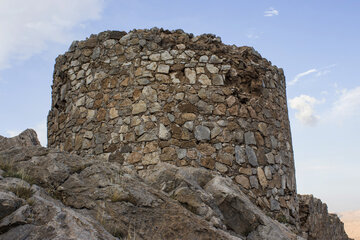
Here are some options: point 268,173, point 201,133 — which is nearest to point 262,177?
point 268,173

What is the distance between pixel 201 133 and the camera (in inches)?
285

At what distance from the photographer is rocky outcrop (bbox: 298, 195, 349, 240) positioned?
9844mm

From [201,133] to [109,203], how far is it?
3612 mm

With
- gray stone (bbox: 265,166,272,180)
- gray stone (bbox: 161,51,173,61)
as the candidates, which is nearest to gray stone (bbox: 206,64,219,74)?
gray stone (bbox: 161,51,173,61)

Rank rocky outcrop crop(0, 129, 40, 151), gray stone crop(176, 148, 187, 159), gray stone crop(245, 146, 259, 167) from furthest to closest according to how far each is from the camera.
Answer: rocky outcrop crop(0, 129, 40, 151) < gray stone crop(245, 146, 259, 167) < gray stone crop(176, 148, 187, 159)

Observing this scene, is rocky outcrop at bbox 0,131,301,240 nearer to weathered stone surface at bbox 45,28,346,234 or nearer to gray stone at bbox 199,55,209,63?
weathered stone surface at bbox 45,28,346,234

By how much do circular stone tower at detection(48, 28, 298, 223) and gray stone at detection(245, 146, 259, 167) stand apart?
0.06 feet

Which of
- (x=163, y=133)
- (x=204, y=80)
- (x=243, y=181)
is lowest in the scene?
(x=243, y=181)

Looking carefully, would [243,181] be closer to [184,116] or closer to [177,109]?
[184,116]

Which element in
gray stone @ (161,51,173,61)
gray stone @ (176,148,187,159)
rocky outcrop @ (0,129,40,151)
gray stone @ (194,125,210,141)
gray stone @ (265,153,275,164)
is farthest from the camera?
rocky outcrop @ (0,129,40,151)

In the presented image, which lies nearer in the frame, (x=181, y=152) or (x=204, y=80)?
(x=181, y=152)

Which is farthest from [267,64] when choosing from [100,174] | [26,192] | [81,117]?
[26,192]

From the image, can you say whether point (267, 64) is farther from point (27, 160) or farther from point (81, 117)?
point (27, 160)

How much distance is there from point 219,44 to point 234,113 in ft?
4.46
